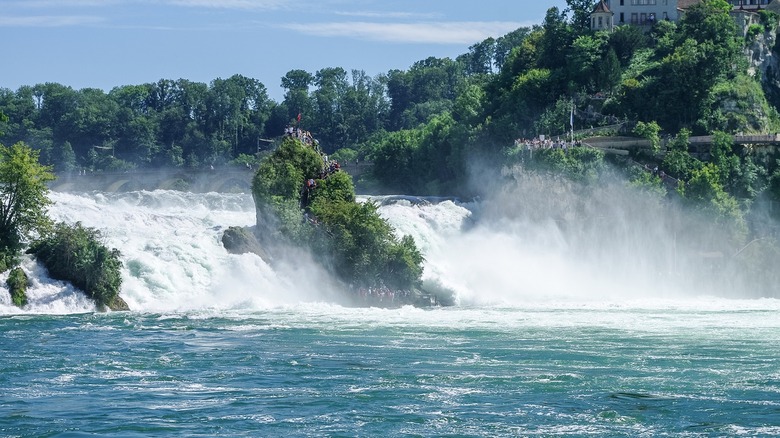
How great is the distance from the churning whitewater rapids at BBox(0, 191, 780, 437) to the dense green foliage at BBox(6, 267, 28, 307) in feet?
1.17

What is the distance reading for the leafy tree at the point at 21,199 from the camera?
65312 mm

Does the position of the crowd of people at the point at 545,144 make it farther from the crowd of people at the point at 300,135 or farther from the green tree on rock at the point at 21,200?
the green tree on rock at the point at 21,200

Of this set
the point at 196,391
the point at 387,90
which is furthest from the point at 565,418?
the point at 387,90

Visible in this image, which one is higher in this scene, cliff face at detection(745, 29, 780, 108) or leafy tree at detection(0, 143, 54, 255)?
cliff face at detection(745, 29, 780, 108)

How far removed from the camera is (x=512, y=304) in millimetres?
71750

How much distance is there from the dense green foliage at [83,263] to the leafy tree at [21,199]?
171 cm

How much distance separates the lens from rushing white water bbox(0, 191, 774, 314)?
65562 millimetres

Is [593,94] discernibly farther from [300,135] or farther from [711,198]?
[300,135]

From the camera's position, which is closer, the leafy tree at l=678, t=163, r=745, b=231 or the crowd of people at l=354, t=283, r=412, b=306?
the crowd of people at l=354, t=283, r=412, b=306

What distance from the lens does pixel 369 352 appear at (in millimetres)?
50469

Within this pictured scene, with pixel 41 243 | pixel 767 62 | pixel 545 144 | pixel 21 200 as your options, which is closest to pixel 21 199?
pixel 21 200

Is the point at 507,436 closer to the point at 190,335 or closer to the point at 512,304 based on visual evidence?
the point at 190,335

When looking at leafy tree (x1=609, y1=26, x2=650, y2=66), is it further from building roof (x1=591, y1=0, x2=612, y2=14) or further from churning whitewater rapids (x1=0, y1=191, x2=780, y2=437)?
churning whitewater rapids (x1=0, y1=191, x2=780, y2=437)

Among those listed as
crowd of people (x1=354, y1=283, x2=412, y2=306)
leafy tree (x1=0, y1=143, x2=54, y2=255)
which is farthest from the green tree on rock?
crowd of people (x1=354, y1=283, x2=412, y2=306)
